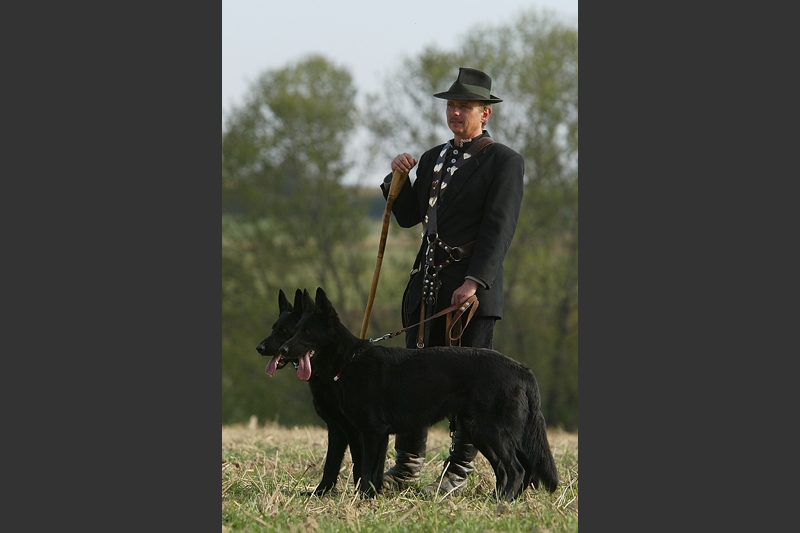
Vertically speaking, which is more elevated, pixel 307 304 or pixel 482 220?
pixel 482 220

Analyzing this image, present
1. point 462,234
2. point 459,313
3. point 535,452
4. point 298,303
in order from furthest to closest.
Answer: point 462,234, point 459,313, point 535,452, point 298,303

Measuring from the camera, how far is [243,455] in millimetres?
6895

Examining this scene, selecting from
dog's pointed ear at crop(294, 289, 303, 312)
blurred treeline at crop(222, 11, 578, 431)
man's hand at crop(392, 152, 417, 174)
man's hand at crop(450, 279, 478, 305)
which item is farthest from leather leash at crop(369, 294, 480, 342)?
blurred treeline at crop(222, 11, 578, 431)

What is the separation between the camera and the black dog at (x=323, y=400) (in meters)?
5.28

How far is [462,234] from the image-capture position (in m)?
5.82

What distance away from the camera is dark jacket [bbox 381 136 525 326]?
18.5 ft

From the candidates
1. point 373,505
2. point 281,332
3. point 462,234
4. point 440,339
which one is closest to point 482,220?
point 462,234

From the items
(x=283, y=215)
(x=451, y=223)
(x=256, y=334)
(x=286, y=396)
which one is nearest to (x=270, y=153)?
(x=283, y=215)

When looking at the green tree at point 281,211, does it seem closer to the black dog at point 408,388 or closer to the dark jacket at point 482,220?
the dark jacket at point 482,220

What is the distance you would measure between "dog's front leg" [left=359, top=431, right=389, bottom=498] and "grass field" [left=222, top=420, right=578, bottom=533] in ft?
0.25

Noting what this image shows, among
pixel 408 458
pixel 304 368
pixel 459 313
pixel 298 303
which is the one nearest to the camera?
pixel 304 368

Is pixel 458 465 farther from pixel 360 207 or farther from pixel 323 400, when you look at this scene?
pixel 360 207

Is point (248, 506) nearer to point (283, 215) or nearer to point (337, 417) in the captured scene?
point (337, 417)

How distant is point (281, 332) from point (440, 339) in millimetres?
1089
